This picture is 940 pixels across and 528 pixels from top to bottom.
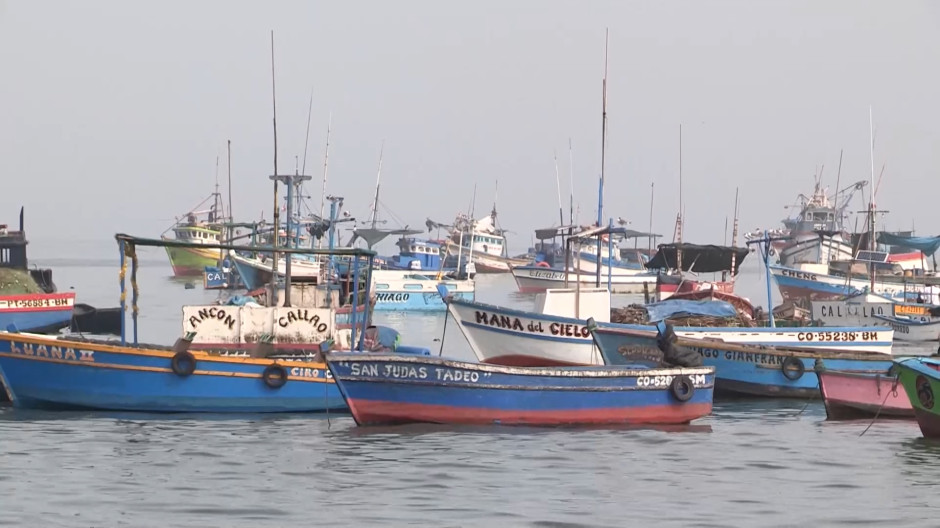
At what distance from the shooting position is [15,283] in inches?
1635

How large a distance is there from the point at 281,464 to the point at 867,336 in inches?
640

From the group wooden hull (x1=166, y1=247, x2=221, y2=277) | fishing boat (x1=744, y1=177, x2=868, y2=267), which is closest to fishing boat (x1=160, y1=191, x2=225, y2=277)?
wooden hull (x1=166, y1=247, x2=221, y2=277)

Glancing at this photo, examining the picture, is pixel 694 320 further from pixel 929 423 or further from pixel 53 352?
pixel 53 352

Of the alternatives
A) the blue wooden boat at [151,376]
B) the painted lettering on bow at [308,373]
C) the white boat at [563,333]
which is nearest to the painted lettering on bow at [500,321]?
the white boat at [563,333]

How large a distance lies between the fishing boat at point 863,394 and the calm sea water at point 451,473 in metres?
0.42

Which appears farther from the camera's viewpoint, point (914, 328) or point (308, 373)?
point (914, 328)

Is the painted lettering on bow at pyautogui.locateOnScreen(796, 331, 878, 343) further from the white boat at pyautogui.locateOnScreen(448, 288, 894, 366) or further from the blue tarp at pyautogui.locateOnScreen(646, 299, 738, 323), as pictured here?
the blue tarp at pyautogui.locateOnScreen(646, 299, 738, 323)

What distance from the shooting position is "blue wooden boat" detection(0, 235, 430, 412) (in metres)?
22.2

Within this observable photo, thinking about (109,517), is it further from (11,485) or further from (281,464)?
(281,464)

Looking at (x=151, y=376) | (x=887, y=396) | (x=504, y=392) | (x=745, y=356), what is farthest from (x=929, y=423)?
(x=151, y=376)

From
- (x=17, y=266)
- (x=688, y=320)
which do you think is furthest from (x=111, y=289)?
(x=688, y=320)

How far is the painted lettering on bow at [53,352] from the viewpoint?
22.0 meters

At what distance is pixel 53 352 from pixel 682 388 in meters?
10.8

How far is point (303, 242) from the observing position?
309ft
